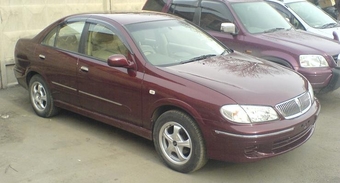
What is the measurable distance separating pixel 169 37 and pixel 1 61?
152 inches

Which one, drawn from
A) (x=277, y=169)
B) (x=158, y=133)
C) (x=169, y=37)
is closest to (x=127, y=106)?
(x=158, y=133)

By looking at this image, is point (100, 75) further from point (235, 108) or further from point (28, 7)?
point (28, 7)

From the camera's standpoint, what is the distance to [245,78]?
4398 mm

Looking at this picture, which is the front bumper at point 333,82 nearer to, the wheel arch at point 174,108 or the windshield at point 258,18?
the windshield at point 258,18

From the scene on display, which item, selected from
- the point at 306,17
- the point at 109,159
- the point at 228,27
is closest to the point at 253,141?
Result: the point at 109,159

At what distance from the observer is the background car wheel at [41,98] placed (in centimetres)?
590

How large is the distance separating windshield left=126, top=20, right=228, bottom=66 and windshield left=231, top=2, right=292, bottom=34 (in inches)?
71.7

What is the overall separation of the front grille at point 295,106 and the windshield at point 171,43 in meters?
1.25

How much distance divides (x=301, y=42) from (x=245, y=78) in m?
2.67

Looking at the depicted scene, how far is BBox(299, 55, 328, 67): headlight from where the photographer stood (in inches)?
245

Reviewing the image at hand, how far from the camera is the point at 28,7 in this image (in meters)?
7.77

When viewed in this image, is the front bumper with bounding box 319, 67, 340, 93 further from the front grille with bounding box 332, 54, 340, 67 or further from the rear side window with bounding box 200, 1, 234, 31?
the rear side window with bounding box 200, 1, 234, 31

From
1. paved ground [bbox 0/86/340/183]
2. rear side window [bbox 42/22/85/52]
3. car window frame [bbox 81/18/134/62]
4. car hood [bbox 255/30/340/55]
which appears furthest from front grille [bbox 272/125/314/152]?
rear side window [bbox 42/22/85/52]

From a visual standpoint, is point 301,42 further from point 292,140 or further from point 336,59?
point 292,140
